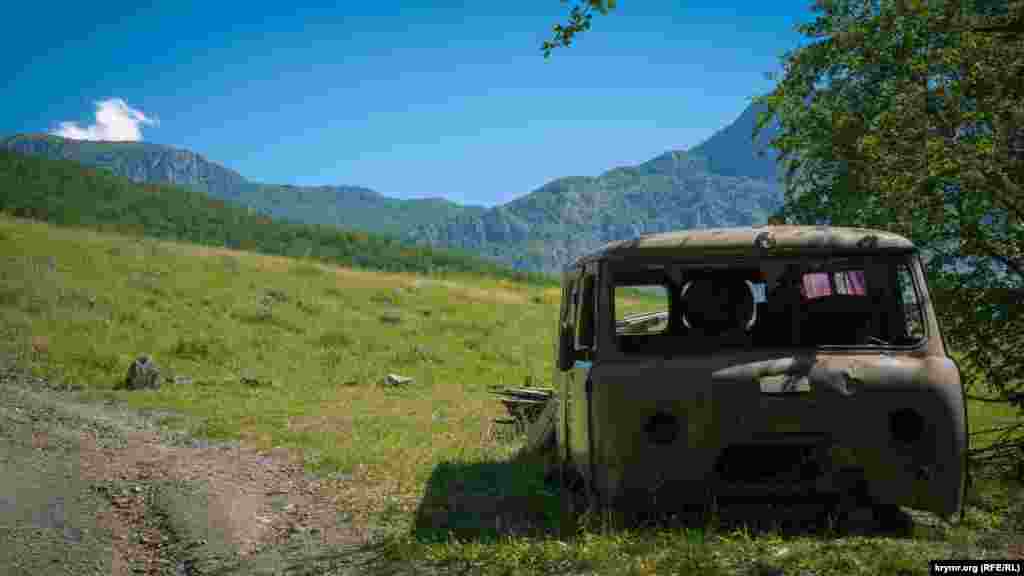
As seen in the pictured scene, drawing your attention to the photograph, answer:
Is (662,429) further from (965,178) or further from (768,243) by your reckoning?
(965,178)

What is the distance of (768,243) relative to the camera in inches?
211

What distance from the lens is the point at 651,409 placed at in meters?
5.04

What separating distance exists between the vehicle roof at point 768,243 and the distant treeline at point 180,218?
8995 cm

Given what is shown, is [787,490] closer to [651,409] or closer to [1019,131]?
[651,409]

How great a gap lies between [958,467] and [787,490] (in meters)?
0.99

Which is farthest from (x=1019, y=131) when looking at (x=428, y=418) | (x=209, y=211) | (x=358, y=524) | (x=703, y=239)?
(x=209, y=211)

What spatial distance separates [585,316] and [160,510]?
4299 millimetres

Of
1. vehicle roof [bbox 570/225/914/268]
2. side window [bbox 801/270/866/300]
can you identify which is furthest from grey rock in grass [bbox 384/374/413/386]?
vehicle roof [bbox 570/225/914/268]

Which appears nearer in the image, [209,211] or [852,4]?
[852,4]

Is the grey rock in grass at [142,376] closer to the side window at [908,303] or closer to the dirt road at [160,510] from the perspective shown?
the dirt road at [160,510]

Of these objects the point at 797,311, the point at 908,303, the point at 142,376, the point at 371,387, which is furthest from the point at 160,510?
the point at 371,387

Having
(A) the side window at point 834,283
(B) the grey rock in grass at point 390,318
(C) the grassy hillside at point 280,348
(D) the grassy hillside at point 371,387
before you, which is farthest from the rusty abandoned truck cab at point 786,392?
(B) the grey rock in grass at point 390,318

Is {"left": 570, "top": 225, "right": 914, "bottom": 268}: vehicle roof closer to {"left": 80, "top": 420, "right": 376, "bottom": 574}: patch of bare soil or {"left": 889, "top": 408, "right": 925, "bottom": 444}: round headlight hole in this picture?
{"left": 889, "top": 408, "right": 925, "bottom": 444}: round headlight hole

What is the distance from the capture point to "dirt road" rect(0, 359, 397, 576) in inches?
231
